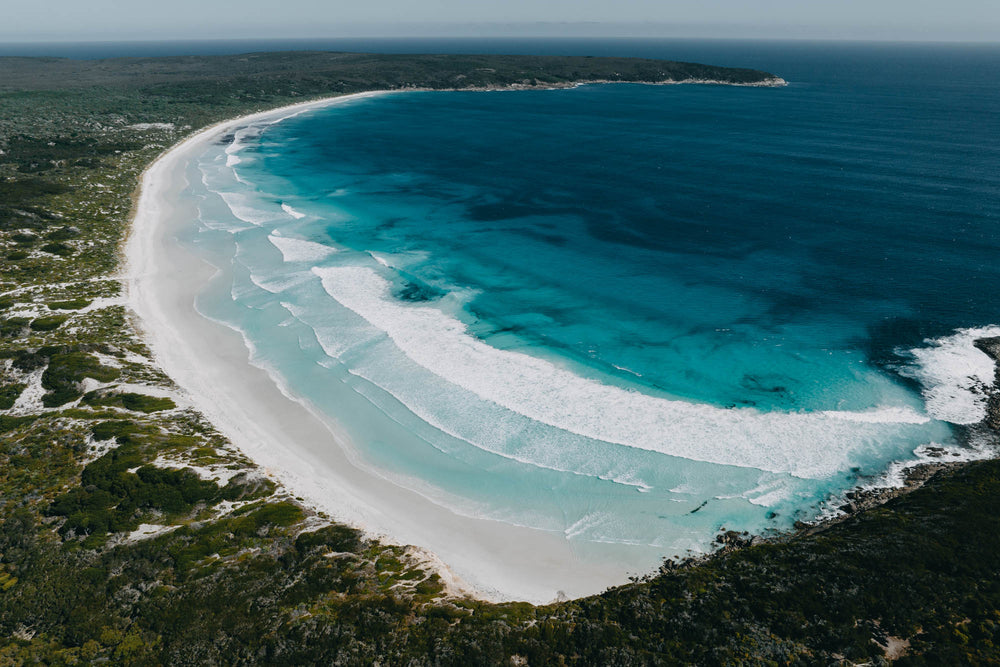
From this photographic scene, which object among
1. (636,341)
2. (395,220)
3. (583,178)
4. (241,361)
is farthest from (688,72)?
(241,361)

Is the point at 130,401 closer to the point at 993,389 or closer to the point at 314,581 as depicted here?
the point at 314,581

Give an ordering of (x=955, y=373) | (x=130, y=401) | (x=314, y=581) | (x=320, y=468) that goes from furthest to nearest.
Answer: (x=955, y=373)
(x=130, y=401)
(x=320, y=468)
(x=314, y=581)

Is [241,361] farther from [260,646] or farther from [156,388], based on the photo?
[260,646]

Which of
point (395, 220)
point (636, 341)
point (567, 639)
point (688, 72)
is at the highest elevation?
point (688, 72)

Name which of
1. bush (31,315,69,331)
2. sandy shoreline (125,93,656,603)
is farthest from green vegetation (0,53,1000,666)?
bush (31,315,69,331)

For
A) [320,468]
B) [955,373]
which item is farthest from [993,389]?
[320,468]

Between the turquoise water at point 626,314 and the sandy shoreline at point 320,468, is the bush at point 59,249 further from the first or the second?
the turquoise water at point 626,314
